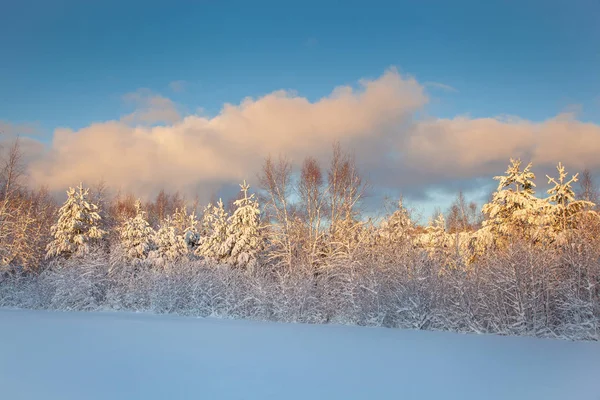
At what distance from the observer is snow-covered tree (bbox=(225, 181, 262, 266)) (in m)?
24.5

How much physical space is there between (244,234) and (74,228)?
41.1 ft

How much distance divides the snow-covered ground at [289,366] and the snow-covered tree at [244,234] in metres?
11.8

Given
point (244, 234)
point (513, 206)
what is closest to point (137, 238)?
point (244, 234)

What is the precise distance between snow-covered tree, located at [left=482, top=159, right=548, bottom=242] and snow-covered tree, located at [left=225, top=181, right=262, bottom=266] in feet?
40.5

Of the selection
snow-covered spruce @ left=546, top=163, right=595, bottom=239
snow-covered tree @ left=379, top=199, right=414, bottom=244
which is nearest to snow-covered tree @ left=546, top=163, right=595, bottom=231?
snow-covered spruce @ left=546, top=163, right=595, bottom=239

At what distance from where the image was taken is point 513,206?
20.1 meters

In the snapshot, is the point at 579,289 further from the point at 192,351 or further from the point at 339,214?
the point at 339,214

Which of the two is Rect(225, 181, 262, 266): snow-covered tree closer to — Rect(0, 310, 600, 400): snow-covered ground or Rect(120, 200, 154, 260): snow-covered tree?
Rect(120, 200, 154, 260): snow-covered tree

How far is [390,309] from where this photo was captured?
15.1m

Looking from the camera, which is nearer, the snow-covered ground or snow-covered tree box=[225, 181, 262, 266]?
the snow-covered ground

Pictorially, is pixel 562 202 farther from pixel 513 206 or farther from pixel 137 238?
pixel 137 238

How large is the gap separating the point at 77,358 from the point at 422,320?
10467mm

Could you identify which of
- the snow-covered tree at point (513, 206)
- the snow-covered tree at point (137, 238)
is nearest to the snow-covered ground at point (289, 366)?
the snow-covered tree at point (513, 206)

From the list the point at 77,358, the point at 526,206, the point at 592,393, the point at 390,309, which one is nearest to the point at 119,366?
the point at 77,358
